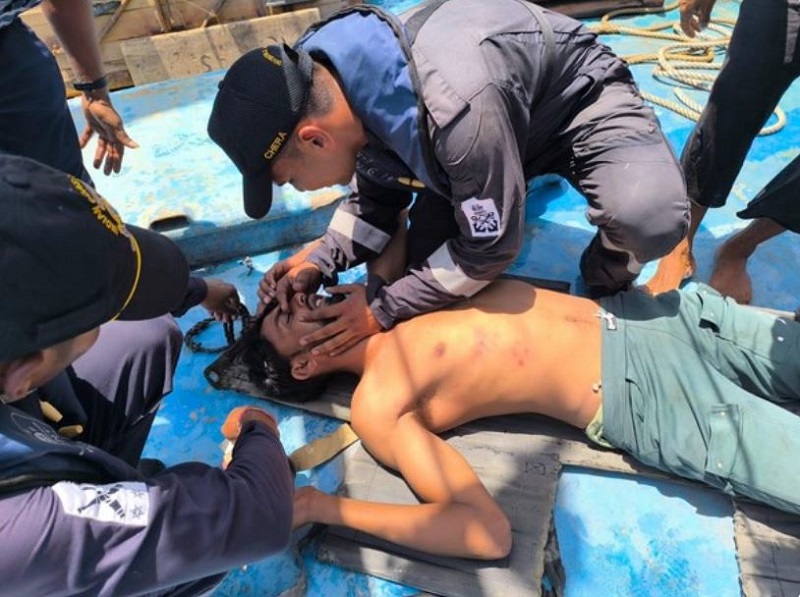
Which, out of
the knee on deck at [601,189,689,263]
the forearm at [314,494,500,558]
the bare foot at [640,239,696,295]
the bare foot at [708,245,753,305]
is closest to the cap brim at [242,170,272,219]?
the forearm at [314,494,500,558]

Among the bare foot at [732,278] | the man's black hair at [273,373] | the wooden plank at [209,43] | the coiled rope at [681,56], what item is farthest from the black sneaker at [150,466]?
the wooden plank at [209,43]

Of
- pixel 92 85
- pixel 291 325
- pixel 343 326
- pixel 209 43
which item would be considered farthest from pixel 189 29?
pixel 343 326

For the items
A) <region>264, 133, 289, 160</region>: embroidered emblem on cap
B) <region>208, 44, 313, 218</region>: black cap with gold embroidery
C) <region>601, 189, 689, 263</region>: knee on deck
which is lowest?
<region>601, 189, 689, 263</region>: knee on deck

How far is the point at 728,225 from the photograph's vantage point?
114 inches

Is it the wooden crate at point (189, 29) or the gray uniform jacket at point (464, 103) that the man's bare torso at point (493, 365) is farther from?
the wooden crate at point (189, 29)

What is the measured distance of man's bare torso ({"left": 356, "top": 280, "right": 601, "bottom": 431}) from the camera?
194 centimetres

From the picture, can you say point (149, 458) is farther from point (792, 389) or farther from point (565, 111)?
point (792, 389)

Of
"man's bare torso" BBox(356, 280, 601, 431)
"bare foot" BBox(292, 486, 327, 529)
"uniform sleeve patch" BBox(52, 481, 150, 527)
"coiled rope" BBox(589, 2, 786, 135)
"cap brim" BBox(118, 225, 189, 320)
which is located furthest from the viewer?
"coiled rope" BBox(589, 2, 786, 135)

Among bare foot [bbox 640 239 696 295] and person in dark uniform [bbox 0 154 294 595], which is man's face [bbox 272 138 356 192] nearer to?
person in dark uniform [bbox 0 154 294 595]

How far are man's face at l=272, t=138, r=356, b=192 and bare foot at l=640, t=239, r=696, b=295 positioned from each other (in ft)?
4.81

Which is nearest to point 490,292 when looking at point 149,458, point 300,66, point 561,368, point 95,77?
point 561,368

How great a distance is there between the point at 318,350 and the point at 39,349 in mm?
1150

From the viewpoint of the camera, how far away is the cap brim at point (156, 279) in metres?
1.30

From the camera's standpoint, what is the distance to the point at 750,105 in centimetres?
224
